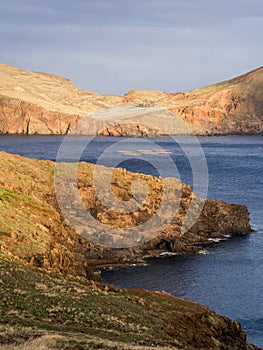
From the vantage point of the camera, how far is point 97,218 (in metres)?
65.1

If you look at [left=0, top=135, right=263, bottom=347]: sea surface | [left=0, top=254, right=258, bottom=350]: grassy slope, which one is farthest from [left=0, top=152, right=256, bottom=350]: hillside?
[left=0, top=135, right=263, bottom=347]: sea surface

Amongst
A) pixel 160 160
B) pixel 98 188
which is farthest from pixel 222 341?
pixel 160 160

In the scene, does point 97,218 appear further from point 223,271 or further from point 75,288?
point 75,288

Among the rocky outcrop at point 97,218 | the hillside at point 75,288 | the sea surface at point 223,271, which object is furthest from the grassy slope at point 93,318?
the sea surface at point 223,271

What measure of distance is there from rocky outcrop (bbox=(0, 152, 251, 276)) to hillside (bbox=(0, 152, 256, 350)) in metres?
0.13

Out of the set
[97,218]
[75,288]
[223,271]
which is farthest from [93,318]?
[97,218]

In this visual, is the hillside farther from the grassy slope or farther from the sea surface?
the sea surface

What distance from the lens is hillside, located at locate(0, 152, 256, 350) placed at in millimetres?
25203

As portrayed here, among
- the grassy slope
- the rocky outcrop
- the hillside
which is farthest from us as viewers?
the rocky outcrop

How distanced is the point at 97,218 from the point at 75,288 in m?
31.8

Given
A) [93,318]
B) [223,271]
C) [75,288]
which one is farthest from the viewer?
[223,271]

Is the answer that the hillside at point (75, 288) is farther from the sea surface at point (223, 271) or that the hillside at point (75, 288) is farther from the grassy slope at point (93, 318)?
the sea surface at point (223, 271)

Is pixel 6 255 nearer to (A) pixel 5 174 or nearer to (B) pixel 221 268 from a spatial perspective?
(A) pixel 5 174

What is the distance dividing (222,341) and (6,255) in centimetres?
1463
